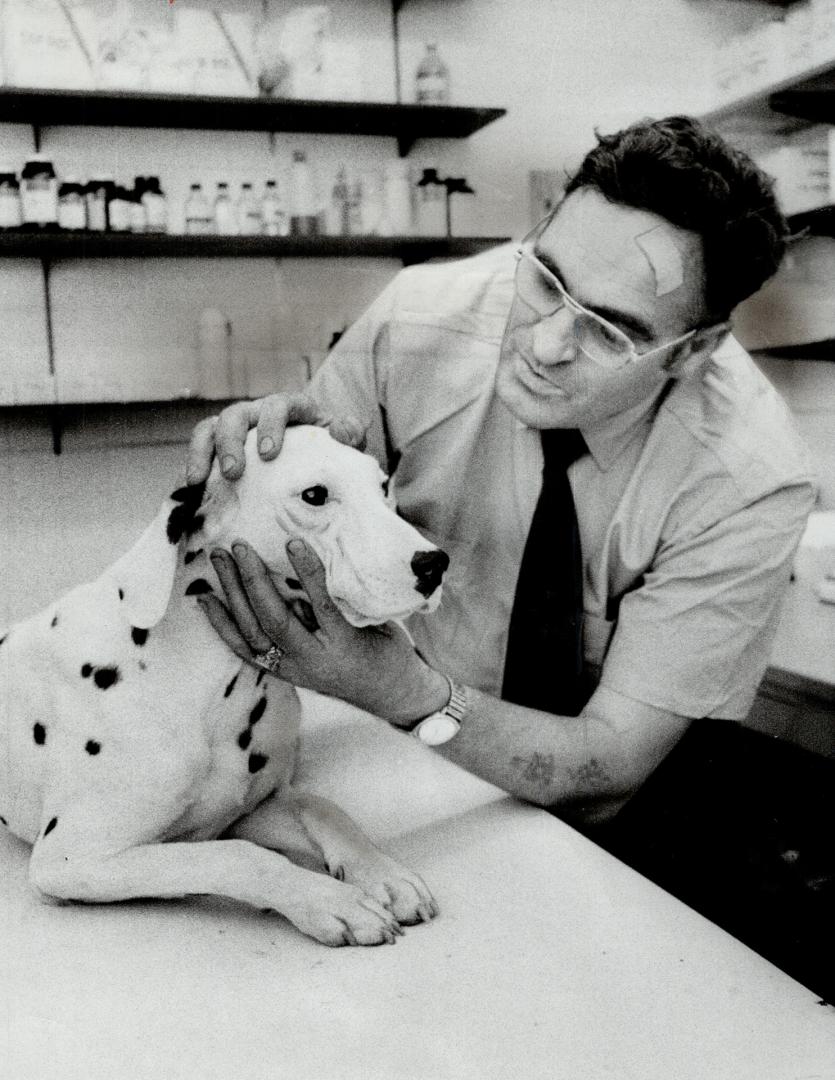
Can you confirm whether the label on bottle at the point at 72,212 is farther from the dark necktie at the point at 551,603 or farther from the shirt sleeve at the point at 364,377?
the dark necktie at the point at 551,603

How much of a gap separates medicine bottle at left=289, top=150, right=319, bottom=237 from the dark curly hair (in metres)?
0.26

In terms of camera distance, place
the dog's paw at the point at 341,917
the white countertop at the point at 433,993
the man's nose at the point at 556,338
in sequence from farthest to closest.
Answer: the man's nose at the point at 556,338
the dog's paw at the point at 341,917
the white countertop at the point at 433,993

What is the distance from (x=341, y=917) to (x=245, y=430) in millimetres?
425

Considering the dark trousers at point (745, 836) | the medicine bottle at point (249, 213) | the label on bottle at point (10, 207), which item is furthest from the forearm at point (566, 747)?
the label on bottle at point (10, 207)

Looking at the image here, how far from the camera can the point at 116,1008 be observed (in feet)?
2.35

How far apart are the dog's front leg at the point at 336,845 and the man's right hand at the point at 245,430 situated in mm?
362

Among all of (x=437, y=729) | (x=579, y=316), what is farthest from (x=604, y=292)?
(x=437, y=729)

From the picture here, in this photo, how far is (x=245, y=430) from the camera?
0.89 m

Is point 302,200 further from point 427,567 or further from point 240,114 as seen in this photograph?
point 427,567

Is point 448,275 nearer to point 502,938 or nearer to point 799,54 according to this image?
point 799,54

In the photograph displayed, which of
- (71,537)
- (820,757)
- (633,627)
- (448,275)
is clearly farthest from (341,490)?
(820,757)

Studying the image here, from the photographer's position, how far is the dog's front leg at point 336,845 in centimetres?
87

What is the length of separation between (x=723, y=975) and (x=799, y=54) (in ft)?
2.63

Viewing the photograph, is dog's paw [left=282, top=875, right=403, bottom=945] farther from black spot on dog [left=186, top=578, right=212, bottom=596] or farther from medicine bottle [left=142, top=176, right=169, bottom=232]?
medicine bottle [left=142, top=176, right=169, bottom=232]
